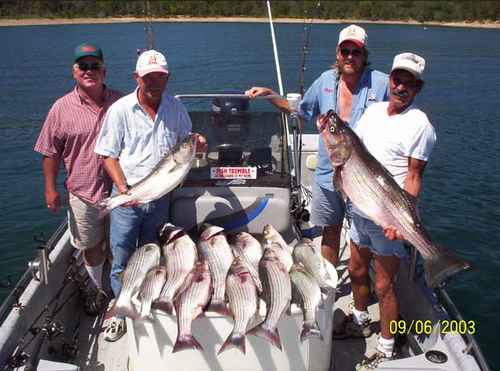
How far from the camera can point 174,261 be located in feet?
11.0

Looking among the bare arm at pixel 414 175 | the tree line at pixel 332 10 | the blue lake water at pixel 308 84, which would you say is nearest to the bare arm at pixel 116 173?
the bare arm at pixel 414 175

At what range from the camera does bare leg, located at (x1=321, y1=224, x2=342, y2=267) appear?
170 inches

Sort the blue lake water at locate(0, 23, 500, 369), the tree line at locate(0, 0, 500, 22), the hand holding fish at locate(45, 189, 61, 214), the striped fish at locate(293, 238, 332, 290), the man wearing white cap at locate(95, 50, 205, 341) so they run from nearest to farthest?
1. the striped fish at locate(293, 238, 332, 290)
2. the man wearing white cap at locate(95, 50, 205, 341)
3. the hand holding fish at locate(45, 189, 61, 214)
4. the blue lake water at locate(0, 23, 500, 369)
5. the tree line at locate(0, 0, 500, 22)

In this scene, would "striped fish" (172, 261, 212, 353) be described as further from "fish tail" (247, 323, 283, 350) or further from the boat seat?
the boat seat

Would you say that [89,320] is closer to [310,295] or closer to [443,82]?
[310,295]

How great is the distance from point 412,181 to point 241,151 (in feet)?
5.86

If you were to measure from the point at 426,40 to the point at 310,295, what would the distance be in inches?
1723

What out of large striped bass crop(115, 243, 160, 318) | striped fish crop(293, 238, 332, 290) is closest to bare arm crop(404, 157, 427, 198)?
striped fish crop(293, 238, 332, 290)

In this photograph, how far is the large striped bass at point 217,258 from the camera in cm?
307

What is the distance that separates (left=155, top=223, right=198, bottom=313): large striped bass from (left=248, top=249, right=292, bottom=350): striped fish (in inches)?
20.2

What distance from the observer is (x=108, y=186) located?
13.1 ft

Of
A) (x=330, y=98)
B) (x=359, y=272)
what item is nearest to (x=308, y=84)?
(x=330, y=98)

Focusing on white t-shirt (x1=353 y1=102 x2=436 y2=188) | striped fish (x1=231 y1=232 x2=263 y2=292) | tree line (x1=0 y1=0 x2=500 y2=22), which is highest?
tree line (x1=0 y1=0 x2=500 y2=22)

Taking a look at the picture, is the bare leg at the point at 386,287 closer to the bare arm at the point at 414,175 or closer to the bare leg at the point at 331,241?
the bare arm at the point at 414,175
